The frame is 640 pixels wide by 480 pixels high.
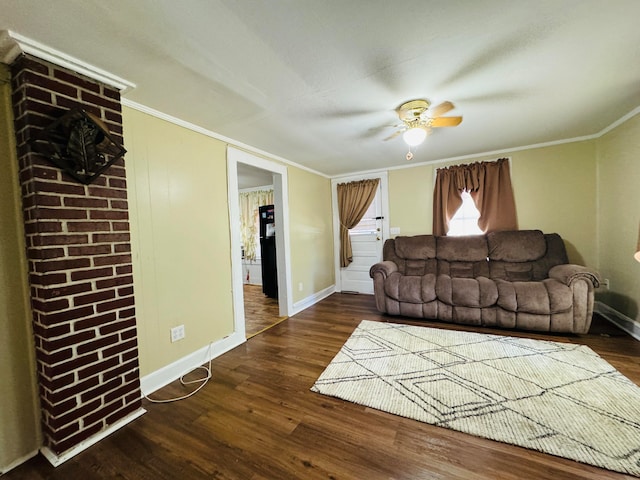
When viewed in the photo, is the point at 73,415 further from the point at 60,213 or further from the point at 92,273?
the point at 60,213

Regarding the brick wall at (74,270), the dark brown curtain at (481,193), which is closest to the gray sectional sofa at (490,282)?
the dark brown curtain at (481,193)

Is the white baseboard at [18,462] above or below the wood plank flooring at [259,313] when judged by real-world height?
above

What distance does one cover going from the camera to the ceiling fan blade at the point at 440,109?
1.88 metres

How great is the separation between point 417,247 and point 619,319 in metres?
2.21

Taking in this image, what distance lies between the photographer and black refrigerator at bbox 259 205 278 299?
429cm

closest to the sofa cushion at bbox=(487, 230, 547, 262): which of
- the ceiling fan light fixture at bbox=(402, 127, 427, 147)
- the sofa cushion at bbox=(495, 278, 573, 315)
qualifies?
the sofa cushion at bbox=(495, 278, 573, 315)

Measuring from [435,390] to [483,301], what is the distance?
1.49 metres

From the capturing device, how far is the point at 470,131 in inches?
107

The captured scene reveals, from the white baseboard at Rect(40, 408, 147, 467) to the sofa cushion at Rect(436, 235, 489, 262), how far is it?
3679 millimetres

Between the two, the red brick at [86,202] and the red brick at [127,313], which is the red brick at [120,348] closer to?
the red brick at [127,313]

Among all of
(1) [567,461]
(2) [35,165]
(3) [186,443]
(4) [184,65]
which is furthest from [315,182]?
(1) [567,461]

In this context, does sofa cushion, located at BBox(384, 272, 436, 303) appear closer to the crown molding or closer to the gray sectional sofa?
the gray sectional sofa

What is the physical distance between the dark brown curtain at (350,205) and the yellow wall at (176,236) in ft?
7.91

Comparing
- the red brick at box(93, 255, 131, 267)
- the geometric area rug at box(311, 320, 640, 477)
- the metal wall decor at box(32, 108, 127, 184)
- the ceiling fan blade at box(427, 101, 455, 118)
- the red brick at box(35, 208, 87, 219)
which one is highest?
the ceiling fan blade at box(427, 101, 455, 118)
